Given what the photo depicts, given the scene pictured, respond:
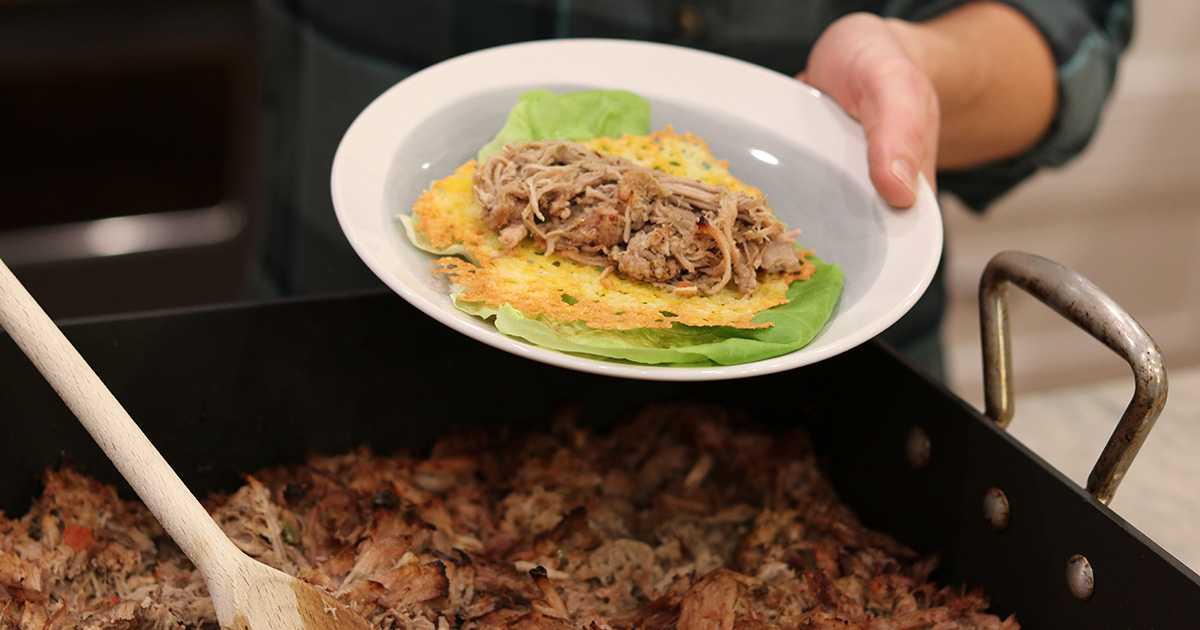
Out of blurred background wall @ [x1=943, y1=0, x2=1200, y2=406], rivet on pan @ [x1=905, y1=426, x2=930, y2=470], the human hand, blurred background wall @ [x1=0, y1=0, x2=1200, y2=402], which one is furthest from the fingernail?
blurred background wall @ [x1=0, y1=0, x2=1200, y2=402]

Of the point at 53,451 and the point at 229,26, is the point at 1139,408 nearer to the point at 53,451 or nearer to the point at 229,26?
the point at 53,451

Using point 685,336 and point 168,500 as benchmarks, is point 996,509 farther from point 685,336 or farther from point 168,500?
point 168,500

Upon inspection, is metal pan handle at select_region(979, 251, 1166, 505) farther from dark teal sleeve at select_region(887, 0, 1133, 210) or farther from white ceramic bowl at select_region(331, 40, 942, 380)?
dark teal sleeve at select_region(887, 0, 1133, 210)

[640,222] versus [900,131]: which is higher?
[900,131]

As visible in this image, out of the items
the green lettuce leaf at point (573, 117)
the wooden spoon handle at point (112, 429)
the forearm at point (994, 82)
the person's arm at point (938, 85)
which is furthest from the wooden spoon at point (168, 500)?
the forearm at point (994, 82)

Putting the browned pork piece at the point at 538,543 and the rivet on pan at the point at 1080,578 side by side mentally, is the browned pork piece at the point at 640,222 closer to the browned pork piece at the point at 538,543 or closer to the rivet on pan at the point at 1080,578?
the browned pork piece at the point at 538,543

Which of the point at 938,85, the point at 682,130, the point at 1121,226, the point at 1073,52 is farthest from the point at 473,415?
the point at 1121,226
